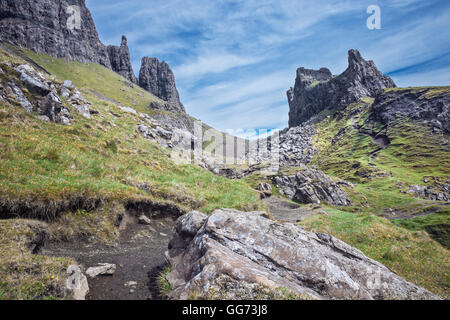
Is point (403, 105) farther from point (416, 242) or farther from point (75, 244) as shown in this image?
point (75, 244)

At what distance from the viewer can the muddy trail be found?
720cm

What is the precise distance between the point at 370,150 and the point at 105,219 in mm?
208850

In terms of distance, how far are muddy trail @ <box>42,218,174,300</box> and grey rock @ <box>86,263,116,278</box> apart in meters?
0.14

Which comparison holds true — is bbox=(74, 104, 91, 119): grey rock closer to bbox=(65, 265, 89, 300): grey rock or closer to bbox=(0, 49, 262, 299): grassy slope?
bbox=(0, 49, 262, 299): grassy slope

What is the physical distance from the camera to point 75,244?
31.0ft

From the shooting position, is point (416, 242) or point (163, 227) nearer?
point (163, 227)

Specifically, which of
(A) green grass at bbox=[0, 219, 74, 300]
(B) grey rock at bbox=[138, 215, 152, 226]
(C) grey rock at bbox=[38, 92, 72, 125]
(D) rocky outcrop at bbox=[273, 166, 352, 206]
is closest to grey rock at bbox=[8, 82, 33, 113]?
(C) grey rock at bbox=[38, 92, 72, 125]

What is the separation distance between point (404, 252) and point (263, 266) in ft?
67.3

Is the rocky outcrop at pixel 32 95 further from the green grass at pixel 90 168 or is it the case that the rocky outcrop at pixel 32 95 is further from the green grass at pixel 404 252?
the green grass at pixel 404 252

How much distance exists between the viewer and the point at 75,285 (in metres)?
6.23

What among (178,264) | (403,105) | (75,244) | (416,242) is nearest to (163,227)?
(75,244)

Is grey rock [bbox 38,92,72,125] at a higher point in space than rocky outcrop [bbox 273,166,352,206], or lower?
higher
